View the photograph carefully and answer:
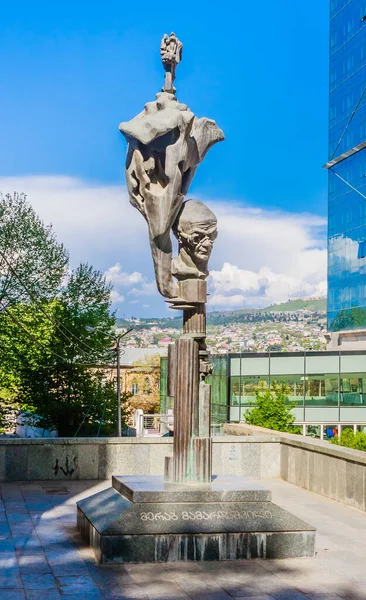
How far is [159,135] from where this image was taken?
34.4ft

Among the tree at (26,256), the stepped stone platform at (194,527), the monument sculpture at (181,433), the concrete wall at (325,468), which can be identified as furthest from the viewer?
the tree at (26,256)

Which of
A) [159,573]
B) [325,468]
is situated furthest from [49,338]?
[159,573]

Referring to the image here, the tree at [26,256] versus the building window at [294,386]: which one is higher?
the tree at [26,256]

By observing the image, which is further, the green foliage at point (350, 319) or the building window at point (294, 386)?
the green foliage at point (350, 319)

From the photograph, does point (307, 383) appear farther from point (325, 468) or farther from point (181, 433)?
point (181, 433)

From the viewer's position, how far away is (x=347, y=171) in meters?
67.5

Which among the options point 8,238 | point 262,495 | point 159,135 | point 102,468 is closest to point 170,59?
point 159,135

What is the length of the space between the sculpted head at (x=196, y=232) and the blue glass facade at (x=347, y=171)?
2152 inches

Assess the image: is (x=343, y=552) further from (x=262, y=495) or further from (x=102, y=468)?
(x=102, y=468)

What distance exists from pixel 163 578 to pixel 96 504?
1.99 metres

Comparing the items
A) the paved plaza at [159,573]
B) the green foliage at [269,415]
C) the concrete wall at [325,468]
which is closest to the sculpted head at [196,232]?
the paved plaza at [159,573]

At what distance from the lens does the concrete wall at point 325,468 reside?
12.6 meters

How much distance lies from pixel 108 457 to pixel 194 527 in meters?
6.46

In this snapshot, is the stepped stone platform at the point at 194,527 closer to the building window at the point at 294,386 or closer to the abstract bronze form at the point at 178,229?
the abstract bronze form at the point at 178,229
